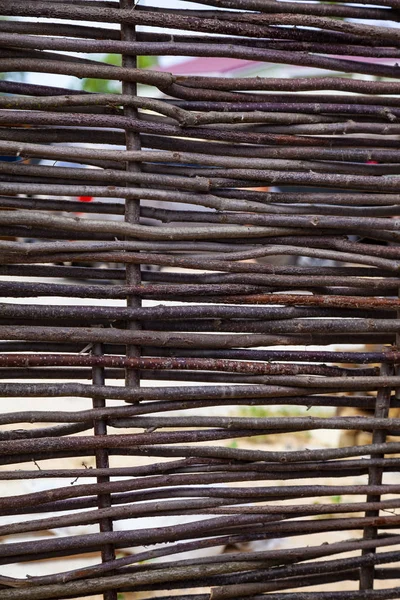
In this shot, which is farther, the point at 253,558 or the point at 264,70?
the point at 264,70

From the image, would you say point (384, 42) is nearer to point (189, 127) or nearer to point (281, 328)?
point (189, 127)

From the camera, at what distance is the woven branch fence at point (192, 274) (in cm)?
123

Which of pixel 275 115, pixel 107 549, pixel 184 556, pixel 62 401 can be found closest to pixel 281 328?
pixel 275 115

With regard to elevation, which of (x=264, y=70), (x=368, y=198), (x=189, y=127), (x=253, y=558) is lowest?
(x=253, y=558)

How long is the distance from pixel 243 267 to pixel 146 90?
13.3 ft

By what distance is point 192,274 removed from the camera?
1307 mm

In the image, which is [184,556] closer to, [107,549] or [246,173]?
[107,549]

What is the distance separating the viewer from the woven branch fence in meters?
1.23

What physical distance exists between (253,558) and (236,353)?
0.42 metres

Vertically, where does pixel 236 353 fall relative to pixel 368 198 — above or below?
below

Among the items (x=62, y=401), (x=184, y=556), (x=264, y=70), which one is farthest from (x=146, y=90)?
(x=184, y=556)

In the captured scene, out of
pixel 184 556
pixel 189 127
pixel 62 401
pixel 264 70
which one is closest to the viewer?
pixel 189 127

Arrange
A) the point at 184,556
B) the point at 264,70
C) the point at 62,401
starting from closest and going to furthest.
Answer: the point at 184,556 < the point at 62,401 < the point at 264,70

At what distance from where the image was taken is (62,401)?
2.98 m
